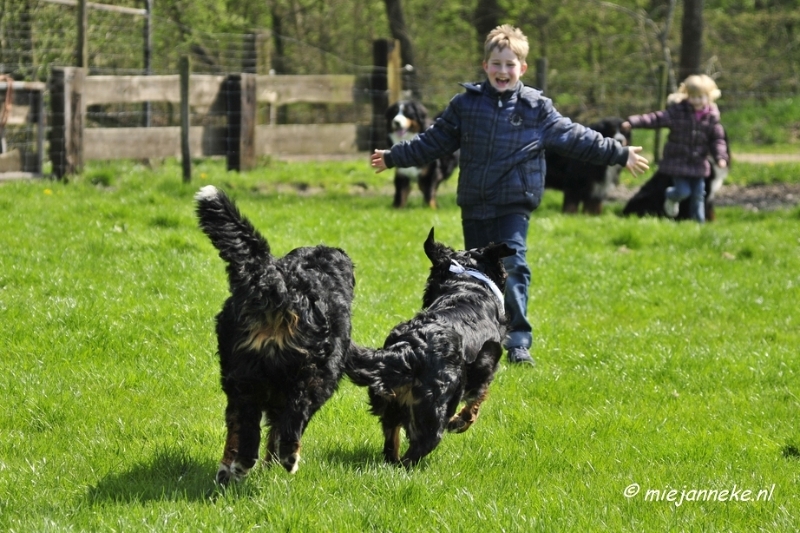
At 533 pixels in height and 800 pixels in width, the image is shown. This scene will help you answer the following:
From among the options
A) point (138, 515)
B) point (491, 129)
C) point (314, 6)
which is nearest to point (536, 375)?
point (491, 129)

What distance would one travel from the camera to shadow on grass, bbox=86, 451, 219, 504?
4.09 m

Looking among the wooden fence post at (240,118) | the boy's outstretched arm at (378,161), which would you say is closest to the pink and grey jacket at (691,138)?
the wooden fence post at (240,118)

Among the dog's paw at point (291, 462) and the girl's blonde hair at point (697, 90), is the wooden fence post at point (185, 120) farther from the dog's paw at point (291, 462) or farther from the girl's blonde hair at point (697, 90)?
the dog's paw at point (291, 462)

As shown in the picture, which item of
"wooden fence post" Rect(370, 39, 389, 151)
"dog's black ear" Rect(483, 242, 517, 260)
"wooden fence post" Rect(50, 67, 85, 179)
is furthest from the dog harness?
"wooden fence post" Rect(370, 39, 389, 151)

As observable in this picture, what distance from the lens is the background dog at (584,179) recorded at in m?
13.0

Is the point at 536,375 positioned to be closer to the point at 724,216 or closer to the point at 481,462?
the point at 481,462

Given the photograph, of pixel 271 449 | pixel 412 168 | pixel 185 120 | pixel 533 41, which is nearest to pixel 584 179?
pixel 412 168

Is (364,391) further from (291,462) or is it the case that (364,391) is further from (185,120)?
(185,120)

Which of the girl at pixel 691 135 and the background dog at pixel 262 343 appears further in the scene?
the girl at pixel 691 135

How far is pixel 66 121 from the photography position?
40.8ft

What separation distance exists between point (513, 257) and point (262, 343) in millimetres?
Result: 2996

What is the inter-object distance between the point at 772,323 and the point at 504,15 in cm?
1946

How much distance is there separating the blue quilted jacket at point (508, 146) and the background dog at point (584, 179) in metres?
6.30

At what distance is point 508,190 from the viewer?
21.8ft
